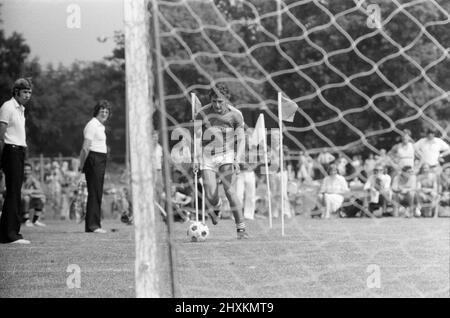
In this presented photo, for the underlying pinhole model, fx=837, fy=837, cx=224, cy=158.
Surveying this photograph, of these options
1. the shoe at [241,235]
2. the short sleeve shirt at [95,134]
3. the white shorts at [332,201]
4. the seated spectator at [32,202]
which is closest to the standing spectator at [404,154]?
the white shorts at [332,201]

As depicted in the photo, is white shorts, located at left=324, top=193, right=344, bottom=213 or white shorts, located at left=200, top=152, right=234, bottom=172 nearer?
white shorts, located at left=200, top=152, right=234, bottom=172

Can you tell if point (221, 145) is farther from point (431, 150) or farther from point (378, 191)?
point (378, 191)

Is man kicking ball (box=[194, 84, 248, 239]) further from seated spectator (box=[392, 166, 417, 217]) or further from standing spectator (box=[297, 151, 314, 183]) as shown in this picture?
standing spectator (box=[297, 151, 314, 183])

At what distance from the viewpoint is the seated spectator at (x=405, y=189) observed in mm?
18375

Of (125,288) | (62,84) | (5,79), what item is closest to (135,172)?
(125,288)

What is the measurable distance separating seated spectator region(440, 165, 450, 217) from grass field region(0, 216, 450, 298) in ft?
26.9

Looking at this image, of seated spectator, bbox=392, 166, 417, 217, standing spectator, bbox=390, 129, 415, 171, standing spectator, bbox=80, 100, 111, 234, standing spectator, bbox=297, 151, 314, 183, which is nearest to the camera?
standing spectator, bbox=80, 100, 111, 234

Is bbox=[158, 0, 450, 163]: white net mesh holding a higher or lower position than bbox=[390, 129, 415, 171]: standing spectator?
higher

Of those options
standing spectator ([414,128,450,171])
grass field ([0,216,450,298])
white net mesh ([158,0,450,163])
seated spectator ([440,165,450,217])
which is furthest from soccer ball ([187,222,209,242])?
seated spectator ([440,165,450,217])

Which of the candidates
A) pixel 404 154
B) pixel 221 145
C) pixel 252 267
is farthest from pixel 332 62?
pixel 252 267

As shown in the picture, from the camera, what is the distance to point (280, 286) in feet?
17.8

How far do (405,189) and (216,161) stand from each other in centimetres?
950

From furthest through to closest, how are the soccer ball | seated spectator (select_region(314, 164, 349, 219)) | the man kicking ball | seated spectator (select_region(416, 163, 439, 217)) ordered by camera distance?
seated spectator (select_region(314, 164, 349, 219))
seated spectator (select_region(416, 163, 439, 217))
the soccer ball
the man kicking ball

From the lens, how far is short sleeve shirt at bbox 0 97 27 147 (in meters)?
9.30
